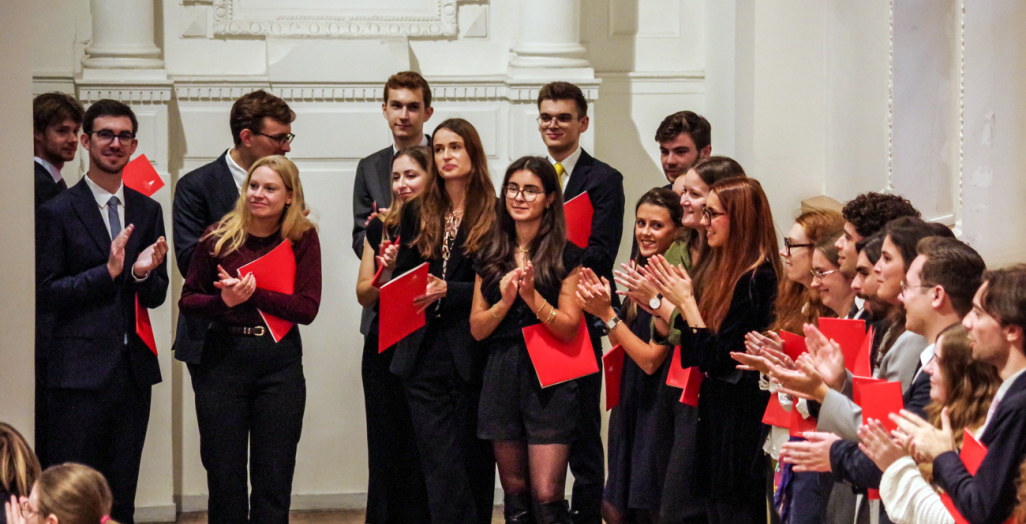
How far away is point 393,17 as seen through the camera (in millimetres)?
5262

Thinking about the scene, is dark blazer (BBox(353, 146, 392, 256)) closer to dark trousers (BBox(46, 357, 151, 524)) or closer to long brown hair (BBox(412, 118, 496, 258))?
long brown hair (BBox(412, 118, 496, 258))

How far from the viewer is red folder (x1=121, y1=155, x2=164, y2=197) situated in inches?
168

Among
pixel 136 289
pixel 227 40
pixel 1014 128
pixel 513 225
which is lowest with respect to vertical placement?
pixel 136 289

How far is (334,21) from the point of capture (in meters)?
5.23

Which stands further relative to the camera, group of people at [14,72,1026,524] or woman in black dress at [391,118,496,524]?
woman in black dress at [391,118,496,524]

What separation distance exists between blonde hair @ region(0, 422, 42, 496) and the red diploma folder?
1.54 metres

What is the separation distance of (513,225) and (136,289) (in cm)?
144

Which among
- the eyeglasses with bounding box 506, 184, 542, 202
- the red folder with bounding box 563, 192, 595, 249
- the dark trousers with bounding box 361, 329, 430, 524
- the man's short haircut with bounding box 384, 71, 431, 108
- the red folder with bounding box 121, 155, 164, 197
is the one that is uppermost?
the man's short haircut with bounding box 384, 71, 431, 108

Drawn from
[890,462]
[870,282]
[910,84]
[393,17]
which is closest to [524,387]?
[870,282]

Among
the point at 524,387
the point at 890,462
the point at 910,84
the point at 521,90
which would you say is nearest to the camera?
the point at 890,462

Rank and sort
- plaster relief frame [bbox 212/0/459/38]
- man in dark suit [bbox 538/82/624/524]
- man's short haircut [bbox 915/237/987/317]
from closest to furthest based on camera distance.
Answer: man's short haircut [bbox 915/237/987/317], man in dark suit [bbox 538/82/624/524], plaster relief frame [bbox 212/0/459/38]

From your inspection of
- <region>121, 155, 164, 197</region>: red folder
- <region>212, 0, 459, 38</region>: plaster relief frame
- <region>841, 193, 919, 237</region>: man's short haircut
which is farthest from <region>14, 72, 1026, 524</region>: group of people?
<region>212, 0, 459, 38</region>: plaster relief frame

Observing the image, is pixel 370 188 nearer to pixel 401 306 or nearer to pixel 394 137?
pixel 394 137

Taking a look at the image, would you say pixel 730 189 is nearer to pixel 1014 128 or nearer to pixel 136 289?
pixel 1014 128
